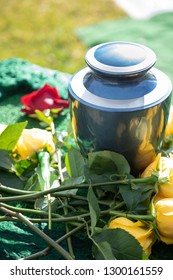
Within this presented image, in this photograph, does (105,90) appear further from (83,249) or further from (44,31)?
(44,31)

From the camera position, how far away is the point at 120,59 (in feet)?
2.97

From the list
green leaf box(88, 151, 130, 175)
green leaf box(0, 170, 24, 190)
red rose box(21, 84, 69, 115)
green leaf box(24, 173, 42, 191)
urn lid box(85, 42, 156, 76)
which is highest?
urn lid box(85, 42, 156, 76)

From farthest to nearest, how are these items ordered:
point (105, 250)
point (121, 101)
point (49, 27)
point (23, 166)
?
point (49, 27), point (23, 166), point (121, 101), point (105, 250)

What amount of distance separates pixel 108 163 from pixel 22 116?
453mm

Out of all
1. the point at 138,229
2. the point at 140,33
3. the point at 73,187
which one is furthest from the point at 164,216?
the point at 140,33

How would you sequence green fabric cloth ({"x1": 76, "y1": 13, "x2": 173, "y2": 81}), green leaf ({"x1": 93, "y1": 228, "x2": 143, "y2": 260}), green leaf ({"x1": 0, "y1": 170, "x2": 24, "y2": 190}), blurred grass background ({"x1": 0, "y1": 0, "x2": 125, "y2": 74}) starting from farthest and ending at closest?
blurred grass background ({"x1": 0, "y1": 0, "x2": 125, "y2": 74}) → green fabric cloth ({"x1": 76, "y1": 13, "x2": 173, "y2": 81}) → green leaf ({"x1": 0, "y1": 170, "x2": 24, "y2": 190}) → green leaf ({"x1": 93, "y1": 228, "x2": 143, "y2": 260})

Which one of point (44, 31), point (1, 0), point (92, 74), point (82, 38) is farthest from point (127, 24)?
point (92, 74)

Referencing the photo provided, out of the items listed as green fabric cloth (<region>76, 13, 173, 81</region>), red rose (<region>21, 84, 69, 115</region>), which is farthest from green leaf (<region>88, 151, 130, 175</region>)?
green fabric cloth (<region>76, 13, 173, 81</region>)

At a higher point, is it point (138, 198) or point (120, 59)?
point (120, 59)

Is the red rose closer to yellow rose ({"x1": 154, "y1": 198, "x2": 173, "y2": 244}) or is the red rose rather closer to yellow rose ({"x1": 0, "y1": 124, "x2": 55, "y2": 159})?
yellow rose ({"x1": 0, "y1": 124, "x2": 55, "y2": 159})

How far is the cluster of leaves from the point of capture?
0.81m

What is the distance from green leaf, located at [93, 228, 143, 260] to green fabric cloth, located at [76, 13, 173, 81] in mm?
1377

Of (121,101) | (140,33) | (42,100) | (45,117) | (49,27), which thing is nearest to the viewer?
(121,101)

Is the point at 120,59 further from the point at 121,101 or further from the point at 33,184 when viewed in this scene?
the point at 33,184
